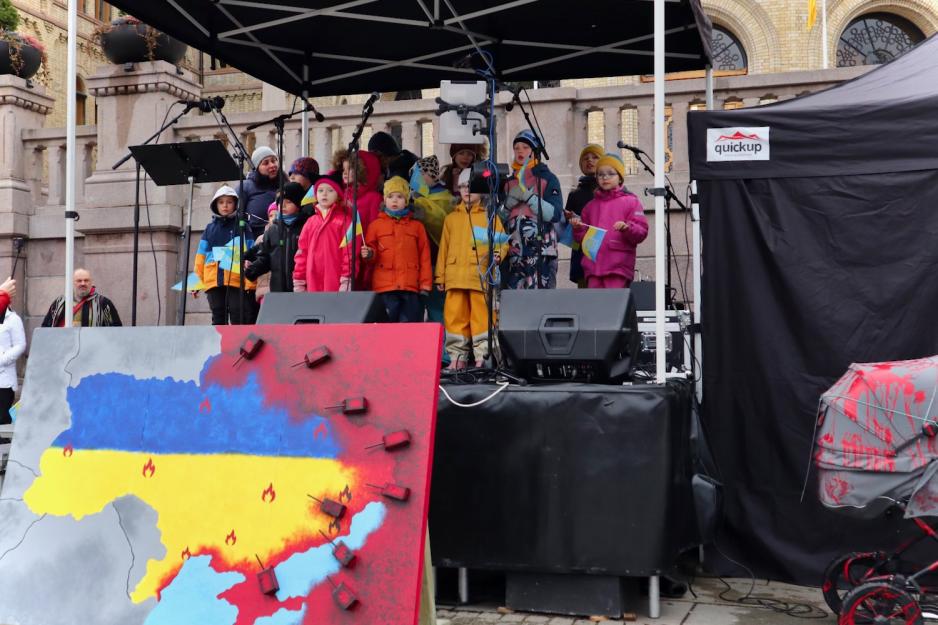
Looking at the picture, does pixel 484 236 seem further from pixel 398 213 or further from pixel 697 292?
pixel 697 292

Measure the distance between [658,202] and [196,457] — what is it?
258cm

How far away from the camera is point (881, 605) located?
440 centimetres

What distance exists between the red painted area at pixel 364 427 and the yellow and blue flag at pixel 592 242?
3.12 meters

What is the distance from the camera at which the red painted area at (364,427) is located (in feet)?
12.8

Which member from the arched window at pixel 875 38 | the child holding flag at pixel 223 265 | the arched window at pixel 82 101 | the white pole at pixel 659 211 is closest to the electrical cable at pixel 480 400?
Answer: the white pole at pixel 659 211

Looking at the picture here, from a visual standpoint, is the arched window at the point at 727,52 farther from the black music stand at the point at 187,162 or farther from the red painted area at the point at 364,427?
A: the red painted area at the point at 364,427

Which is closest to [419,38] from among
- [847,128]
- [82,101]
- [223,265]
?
[223,265]

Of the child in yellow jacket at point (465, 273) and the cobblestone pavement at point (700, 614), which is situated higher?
the child in yellow jacket at point (465, 273)

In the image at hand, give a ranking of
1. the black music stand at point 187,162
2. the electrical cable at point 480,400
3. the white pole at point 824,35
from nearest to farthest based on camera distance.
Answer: the electrical cable at point 480,400 < the black music stand at point 187,162 < the white pole at point 824,35

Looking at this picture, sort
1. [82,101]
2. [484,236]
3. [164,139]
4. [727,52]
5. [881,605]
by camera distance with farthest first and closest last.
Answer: [82,101]
[727,52]
[164,139]
[484,236]
[881,605]

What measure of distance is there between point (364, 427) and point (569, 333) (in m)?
1.34

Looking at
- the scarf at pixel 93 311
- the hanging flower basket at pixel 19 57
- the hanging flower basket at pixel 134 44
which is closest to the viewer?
the scarf at pixel 93 311

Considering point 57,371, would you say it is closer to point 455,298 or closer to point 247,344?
point 247,344

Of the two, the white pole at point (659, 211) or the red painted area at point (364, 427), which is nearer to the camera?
the red painted area at point (364, 427)
